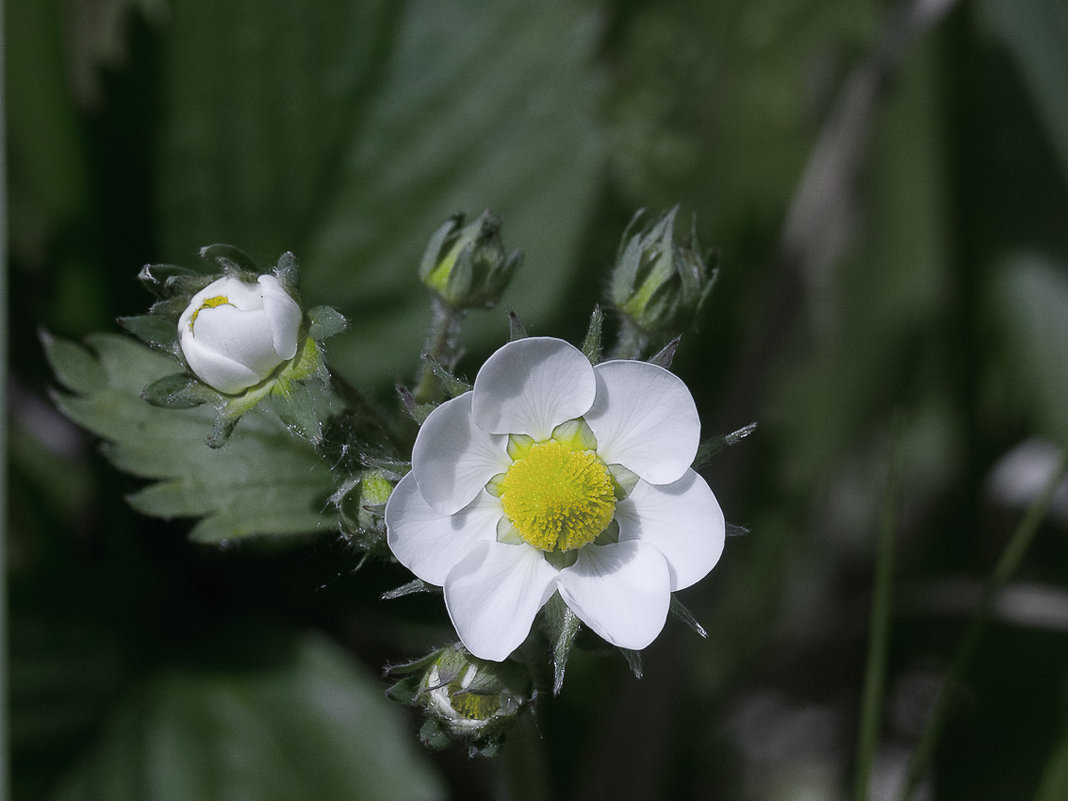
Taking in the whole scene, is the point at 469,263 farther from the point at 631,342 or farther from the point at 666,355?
the point at 666,355

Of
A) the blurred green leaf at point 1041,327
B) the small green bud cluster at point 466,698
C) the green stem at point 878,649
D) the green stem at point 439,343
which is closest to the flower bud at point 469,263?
the green stem at point 439,343

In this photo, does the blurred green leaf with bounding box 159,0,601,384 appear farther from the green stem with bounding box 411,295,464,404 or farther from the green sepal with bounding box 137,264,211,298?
the green sepal with bounding box 137,264,211,298

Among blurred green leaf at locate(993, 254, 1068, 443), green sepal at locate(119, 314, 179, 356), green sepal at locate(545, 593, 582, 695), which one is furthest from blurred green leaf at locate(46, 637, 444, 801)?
blurred green leaf at locate(993, 254, 1068, 443)

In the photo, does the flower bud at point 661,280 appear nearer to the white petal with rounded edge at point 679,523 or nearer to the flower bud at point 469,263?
the flower bud at point 469,263

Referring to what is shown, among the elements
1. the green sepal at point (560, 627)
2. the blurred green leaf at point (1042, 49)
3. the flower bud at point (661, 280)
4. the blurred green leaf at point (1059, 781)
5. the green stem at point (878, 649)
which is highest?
the blurred green leaf at point (1042, 49)

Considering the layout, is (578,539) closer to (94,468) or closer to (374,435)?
(374,435)

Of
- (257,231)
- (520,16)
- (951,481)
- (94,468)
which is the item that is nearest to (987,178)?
(951,481)
